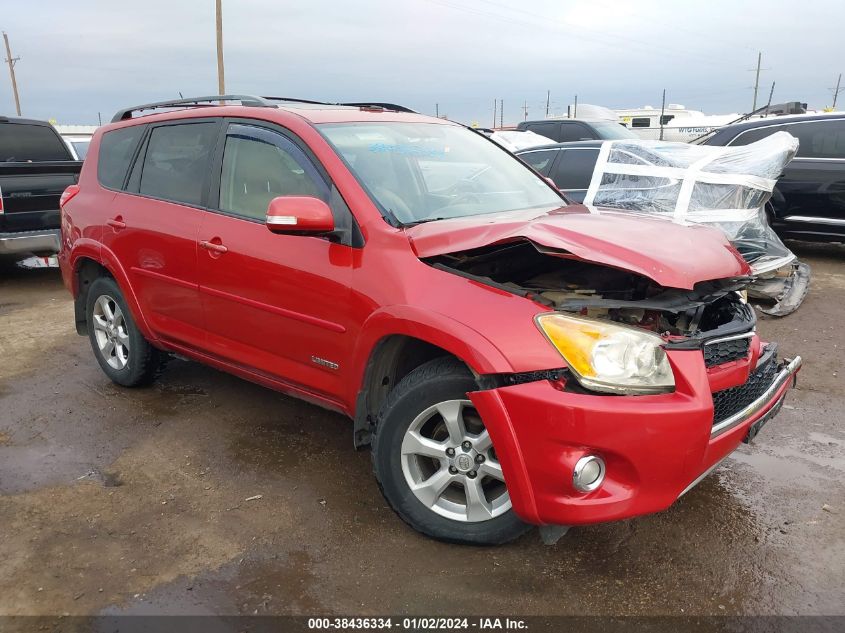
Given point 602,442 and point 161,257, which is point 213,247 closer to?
point 161,257

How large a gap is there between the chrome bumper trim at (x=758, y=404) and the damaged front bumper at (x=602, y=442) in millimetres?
54

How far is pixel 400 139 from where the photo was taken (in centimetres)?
360

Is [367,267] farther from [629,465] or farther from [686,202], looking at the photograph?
[686,202]

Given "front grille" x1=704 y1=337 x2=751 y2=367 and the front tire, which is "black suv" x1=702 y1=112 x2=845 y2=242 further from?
the front tire

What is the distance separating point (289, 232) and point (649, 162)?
185 inches

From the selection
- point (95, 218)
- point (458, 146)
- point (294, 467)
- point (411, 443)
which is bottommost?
point (294, 467)

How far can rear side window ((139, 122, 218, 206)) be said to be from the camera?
12.5 ft

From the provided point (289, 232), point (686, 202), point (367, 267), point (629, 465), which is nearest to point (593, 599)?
point (629, 465)

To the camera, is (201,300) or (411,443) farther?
(201,300)

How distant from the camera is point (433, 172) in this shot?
3570 millimetres

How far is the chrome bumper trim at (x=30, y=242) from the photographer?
7340mm

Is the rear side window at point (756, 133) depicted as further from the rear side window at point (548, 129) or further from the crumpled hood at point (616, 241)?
the rear side window at point (548, 129)

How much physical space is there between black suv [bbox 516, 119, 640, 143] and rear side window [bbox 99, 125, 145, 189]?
8653mm

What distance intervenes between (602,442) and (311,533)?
1.35 meters
